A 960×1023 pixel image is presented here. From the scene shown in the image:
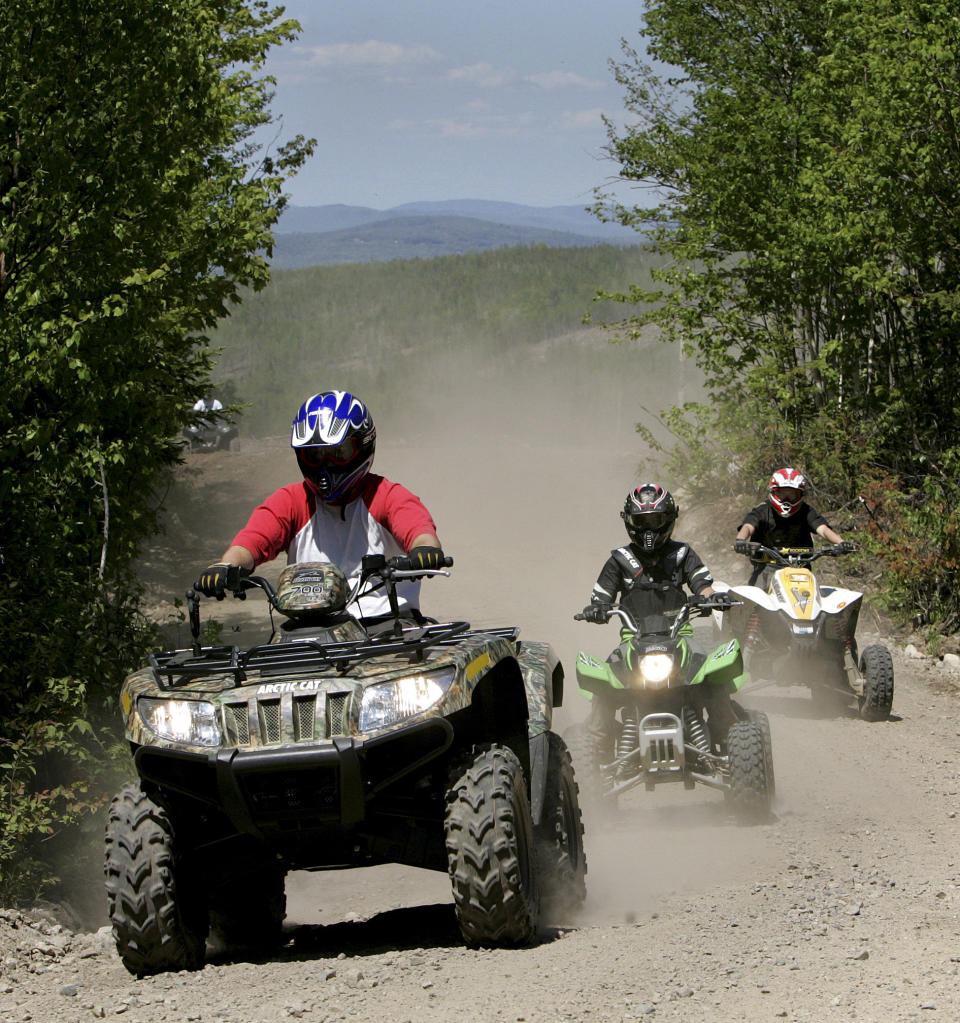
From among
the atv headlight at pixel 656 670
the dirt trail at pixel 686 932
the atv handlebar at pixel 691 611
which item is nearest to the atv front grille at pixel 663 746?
the atv headlight at pixel 656 670

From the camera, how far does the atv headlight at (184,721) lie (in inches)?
220

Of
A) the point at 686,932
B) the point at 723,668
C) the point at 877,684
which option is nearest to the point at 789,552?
the point at 877,684

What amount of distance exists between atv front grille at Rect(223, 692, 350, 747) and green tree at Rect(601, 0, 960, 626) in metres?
12.0

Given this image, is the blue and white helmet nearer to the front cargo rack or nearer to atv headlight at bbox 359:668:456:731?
the front cargo rack

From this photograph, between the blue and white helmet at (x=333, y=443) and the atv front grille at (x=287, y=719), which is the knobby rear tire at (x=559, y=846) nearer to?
the atv front grille at (x=287, y=719)

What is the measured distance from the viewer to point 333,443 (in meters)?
6.61

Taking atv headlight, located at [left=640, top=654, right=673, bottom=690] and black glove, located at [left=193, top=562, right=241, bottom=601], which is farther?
atv headlight, located at [left=640, top=654, right=673, bottom=690]

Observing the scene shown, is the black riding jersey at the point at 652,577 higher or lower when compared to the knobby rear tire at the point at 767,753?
higher

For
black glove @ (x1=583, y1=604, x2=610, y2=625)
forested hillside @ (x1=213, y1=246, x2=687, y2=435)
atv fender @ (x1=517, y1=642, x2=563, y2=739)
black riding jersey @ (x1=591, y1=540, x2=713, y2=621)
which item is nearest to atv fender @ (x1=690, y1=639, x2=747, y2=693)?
black glove @ (x1=583, y1=604, x2=610, y2=625)

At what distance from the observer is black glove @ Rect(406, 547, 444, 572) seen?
6.05 m

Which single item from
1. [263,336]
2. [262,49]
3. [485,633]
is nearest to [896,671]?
[485,633]

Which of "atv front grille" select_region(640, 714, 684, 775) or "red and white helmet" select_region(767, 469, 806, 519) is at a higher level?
"red and white helmet" select_region(767, 469, 806, 519)

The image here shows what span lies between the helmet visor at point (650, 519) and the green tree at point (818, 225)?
273 inches

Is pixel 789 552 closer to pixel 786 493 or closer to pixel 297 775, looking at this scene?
pixel 786 493
